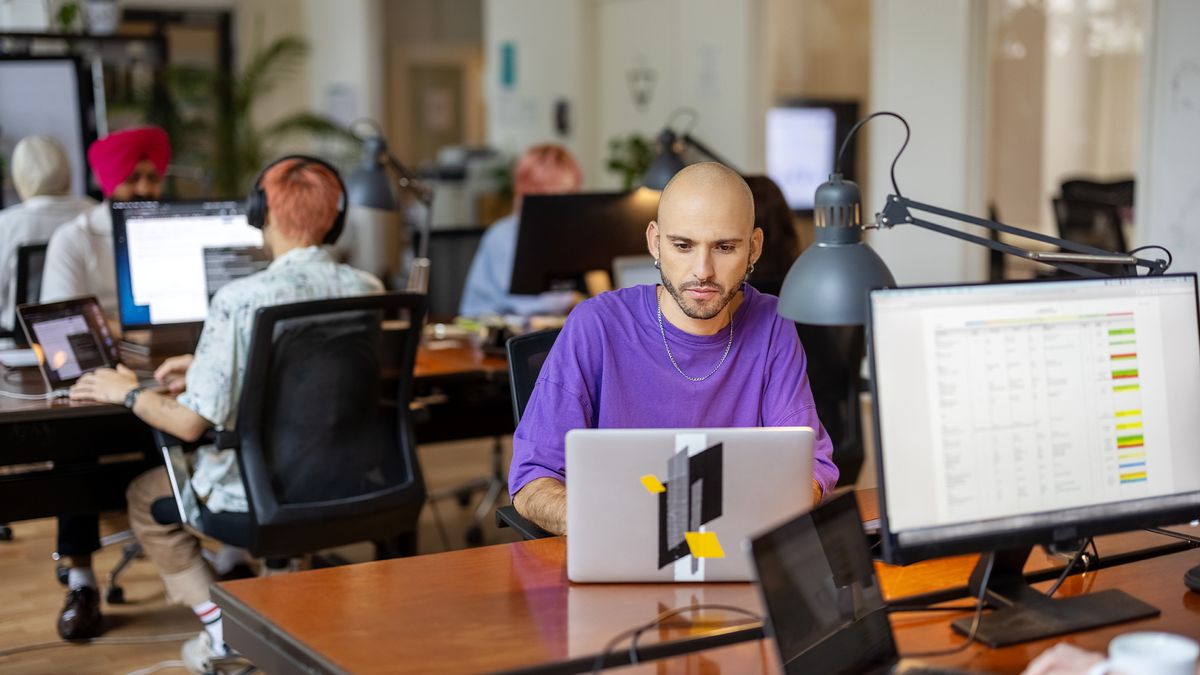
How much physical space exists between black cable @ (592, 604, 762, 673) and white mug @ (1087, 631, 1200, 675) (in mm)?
496

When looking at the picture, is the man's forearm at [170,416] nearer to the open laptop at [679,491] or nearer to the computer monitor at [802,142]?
the open laptop at [679,491]

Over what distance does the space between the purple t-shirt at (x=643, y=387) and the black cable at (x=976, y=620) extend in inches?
16.9

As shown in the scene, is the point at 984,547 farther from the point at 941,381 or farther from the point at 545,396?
the point at 545,396

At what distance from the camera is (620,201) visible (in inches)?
171

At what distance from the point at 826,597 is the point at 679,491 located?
0.25m

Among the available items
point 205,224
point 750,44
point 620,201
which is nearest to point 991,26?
point 750,44

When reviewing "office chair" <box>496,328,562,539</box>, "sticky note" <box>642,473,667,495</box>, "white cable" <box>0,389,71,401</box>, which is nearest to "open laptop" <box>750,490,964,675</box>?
"sticky note" <box>642,473,667,495</box>

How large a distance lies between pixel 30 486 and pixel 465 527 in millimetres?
1860

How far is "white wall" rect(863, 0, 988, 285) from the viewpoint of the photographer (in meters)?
6.22

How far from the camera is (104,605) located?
4117mm

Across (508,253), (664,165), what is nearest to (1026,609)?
(664,165)

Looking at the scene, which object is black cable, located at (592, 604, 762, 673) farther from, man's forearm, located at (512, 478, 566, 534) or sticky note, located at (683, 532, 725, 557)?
man's forearm, located at (512, 478, 566, 534)

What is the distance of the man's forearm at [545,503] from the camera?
2.23 meters

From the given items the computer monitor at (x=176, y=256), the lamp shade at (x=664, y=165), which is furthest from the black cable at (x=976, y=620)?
the computer monitor at (x=176, y=256)
